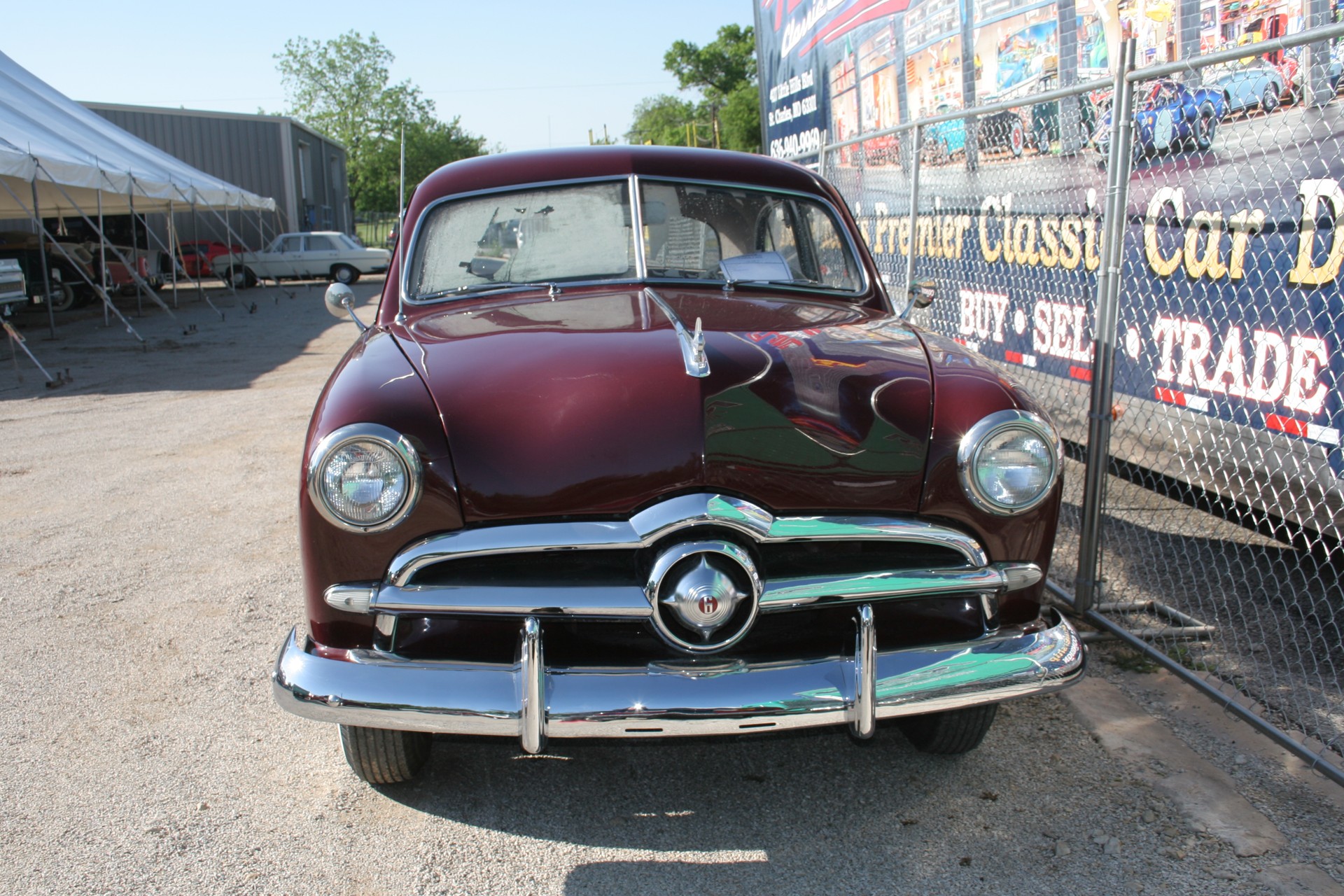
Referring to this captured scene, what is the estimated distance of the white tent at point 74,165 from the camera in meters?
11.8

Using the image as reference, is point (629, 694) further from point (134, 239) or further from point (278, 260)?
point (278, 260)

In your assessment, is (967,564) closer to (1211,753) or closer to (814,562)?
(814,562)

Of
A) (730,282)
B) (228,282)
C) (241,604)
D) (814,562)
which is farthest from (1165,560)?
(228,282)

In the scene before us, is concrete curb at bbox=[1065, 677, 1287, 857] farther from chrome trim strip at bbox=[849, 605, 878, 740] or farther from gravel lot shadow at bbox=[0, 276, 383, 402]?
gravel lot shadow at bbox=[0, 276, 383, 402]

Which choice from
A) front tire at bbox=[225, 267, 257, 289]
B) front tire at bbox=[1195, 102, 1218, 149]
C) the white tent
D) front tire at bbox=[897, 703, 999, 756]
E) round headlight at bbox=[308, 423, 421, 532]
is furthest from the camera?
front tire at bbox=[225, 267, 257, 289]

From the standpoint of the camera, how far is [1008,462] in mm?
2373

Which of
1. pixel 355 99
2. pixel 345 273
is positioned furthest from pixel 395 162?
pixel 345 273

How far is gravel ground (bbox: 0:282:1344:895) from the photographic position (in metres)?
2.29

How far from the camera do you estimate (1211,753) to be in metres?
2.79

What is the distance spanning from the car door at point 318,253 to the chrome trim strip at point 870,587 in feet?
76.9

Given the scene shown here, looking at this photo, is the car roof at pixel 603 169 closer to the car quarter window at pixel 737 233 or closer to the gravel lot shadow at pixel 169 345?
the car quarter window at pixel 737 233

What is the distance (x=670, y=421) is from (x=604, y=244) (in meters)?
1.30

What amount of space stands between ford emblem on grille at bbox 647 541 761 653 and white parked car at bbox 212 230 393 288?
73.2ft

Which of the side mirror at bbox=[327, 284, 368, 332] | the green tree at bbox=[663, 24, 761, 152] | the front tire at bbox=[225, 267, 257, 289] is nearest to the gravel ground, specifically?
the side mirror at bbox=[327, 284, 368, 332]
